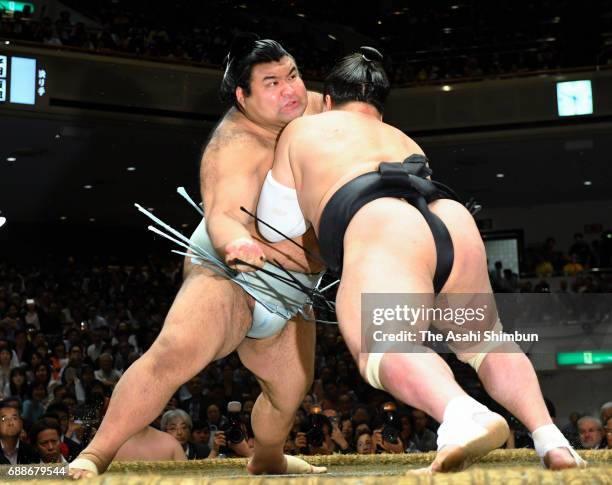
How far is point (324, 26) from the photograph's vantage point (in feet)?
38.7

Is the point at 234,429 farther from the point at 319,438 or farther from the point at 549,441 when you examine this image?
the point at 549,441

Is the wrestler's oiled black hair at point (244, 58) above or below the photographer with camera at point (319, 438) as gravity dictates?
→ above

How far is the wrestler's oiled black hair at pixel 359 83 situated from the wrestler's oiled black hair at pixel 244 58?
0.64ft

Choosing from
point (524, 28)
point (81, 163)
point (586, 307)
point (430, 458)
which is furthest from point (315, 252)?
point (524, 28)

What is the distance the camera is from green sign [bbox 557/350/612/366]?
724cm

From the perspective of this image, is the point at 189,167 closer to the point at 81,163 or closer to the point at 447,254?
the point at 81,163

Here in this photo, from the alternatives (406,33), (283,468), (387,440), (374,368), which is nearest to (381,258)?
(374,368)

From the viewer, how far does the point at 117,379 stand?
5.73 metres

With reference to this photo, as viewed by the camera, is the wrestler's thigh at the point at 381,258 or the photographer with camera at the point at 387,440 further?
the photographer with camera at the point at 387,440

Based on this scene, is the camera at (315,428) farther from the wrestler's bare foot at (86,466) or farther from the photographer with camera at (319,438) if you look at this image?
the wrestler's bare foot at (86,466)

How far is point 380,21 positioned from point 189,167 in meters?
3.25

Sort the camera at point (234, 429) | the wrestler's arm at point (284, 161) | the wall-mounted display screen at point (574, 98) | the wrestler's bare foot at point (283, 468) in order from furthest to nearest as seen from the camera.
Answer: the wall-mounted display screen at point (574, 98) < the camera at point (234, 429) < the wrestler's bare foot at point (283, 468) < the wrestler's arm at point (284, 161)

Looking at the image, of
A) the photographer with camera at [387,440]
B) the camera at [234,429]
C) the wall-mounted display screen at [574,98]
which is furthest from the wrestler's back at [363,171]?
the wall-mounted display screen at [574,98]

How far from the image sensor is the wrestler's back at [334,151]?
1.41 metres
